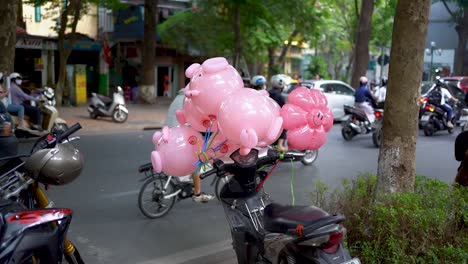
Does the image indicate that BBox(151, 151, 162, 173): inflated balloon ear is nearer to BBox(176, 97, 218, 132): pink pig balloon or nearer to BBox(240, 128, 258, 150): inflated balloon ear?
BBox(176, 97, 218, 132): pink pig balloon

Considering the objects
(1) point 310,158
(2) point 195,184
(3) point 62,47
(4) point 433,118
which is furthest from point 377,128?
(3) point 62,47

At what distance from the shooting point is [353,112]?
12.6 metres

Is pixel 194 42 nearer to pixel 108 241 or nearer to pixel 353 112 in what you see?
pixel 353 112

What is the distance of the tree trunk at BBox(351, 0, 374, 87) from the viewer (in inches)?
748

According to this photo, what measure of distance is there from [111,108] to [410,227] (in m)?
13.1

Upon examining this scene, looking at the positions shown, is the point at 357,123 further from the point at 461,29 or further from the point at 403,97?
the point at 461,29

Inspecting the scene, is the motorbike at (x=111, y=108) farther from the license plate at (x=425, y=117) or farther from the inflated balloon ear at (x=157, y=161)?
the inflated balloon ear at (x=157, y=161)

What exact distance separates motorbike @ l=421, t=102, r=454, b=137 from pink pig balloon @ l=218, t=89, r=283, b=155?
1145 cm

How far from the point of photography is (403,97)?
4.37 m

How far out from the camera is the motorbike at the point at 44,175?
126 inches

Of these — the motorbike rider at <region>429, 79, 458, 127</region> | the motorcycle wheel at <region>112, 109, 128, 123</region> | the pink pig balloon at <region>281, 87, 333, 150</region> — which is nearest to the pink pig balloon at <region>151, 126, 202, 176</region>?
the pink pig balloon at <region>281, 87, 333, 150</region>

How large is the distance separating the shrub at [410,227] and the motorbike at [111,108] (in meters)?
12.2

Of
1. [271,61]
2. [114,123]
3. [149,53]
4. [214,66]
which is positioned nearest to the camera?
[214,66]

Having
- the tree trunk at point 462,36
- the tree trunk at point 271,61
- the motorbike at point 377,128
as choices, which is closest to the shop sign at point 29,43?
the tree trunk at point 271,61
